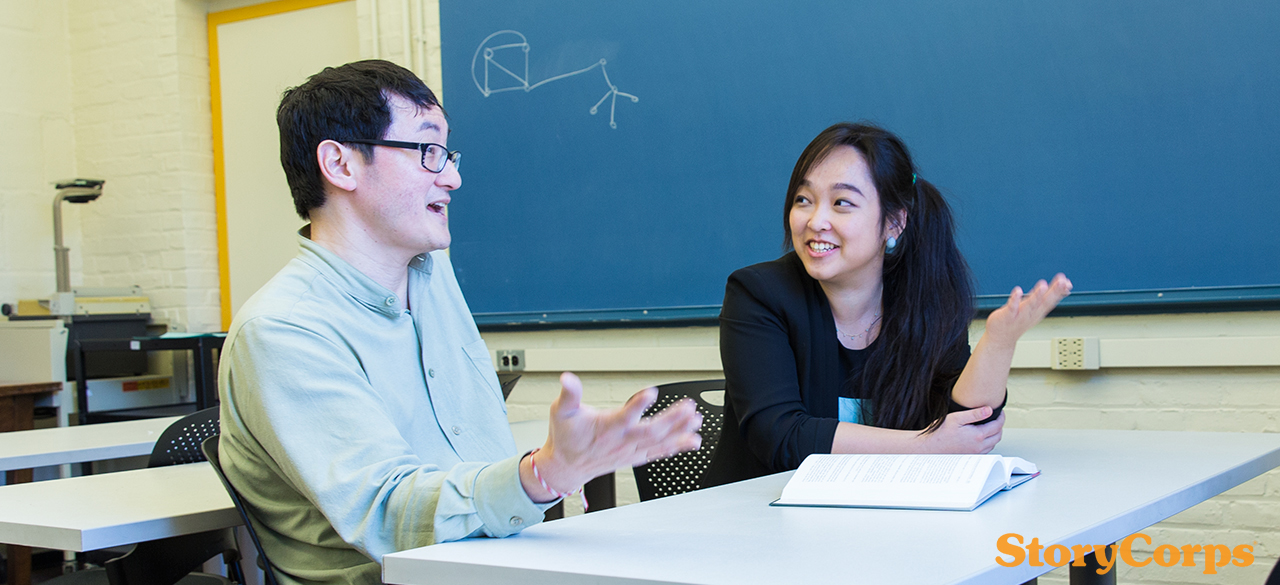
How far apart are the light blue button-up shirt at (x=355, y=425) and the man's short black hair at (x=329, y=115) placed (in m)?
0.10

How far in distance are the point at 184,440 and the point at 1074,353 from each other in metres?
2.15

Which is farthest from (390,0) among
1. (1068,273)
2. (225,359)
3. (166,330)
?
(225,359)

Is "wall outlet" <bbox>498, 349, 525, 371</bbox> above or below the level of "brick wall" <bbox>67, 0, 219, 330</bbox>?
below

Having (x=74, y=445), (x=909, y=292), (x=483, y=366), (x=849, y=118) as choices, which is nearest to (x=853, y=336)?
(x=909, y=292)

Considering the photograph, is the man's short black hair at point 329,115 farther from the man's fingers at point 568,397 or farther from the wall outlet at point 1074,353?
the wall outlet at point 1074,353

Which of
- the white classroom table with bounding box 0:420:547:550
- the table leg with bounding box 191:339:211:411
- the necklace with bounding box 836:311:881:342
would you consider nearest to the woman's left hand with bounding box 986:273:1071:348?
the necklace with bounding box 836:311:881:342

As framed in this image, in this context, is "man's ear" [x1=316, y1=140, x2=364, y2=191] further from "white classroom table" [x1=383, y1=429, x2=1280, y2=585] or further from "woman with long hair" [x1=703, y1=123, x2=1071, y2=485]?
"woman with long hair" [x1=703, y1=123, x2=1071, y2=485]

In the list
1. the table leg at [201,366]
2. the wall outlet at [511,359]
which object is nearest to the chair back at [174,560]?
the wall outlet at [511,359]

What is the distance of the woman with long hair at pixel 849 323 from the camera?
164 cm

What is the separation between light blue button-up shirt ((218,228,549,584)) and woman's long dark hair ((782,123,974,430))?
2.11ft

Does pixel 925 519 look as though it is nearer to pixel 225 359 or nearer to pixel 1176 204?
pixel 225 359

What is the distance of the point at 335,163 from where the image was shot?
141 cm

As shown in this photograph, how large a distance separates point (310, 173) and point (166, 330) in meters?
3.42

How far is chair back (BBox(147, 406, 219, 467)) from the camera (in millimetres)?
1930
